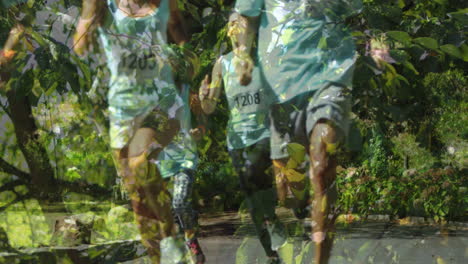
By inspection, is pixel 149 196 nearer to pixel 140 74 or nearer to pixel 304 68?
pixel 140 74

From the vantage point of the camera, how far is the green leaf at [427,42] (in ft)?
6.99

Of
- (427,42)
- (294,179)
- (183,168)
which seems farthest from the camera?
(427,42)

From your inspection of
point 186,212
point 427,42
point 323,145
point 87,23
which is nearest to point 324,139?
point 323,145

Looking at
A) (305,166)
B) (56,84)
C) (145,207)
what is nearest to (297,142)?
(305,166)

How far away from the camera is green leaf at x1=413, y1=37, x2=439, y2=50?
213 cm

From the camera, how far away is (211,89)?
173 centimetres

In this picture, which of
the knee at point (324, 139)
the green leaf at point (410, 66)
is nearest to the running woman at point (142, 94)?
the knee at point (324, 139)

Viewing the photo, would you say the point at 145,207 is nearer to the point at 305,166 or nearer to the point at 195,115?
the point at 195,115

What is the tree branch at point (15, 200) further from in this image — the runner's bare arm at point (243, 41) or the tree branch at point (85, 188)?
the runner's bare arm at point (243, 41)

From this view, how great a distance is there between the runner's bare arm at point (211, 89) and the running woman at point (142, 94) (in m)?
0.08

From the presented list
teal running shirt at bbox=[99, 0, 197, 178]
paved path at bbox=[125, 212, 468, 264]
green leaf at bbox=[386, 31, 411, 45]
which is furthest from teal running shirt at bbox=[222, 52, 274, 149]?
green leaf at bbox=[386, 31, 411, 45]

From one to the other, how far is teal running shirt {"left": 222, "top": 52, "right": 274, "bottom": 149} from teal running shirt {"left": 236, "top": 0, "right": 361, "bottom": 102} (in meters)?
0.04

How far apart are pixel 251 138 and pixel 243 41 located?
0.22 m

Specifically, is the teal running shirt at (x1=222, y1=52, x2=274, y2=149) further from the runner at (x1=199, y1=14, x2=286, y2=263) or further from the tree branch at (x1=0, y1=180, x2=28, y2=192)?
the tree branch at (x1=0, y1=180, x2=28, y2=192)
